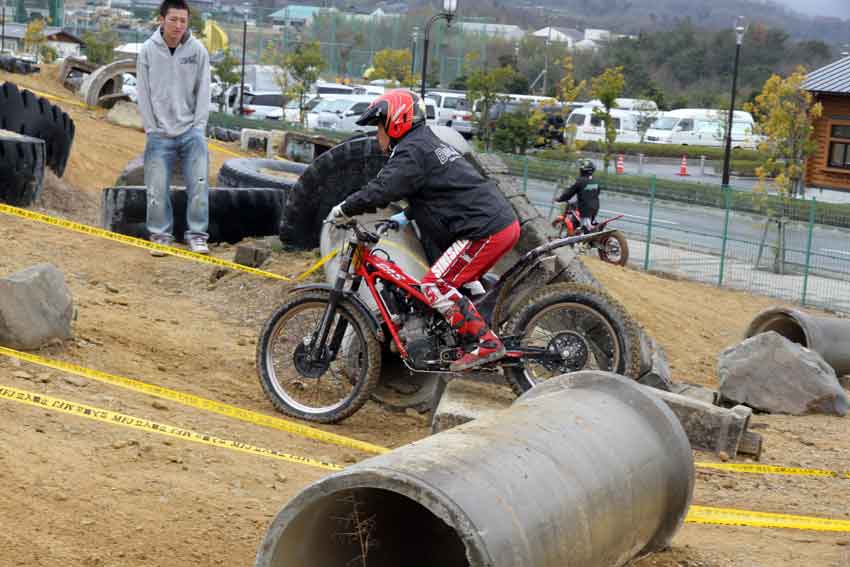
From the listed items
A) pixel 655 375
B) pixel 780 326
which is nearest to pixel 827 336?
pixel 780 326

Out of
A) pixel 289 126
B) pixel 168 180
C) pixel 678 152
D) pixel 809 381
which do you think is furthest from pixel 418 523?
pixel 678 152

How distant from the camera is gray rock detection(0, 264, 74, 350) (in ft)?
22.7

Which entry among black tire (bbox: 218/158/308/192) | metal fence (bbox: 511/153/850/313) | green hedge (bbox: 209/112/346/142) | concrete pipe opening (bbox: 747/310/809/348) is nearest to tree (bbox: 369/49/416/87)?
green hedge (bbox: 209/112/346/142)

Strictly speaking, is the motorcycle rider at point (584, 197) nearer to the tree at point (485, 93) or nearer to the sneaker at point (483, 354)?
the sneaker at point (483, 354)

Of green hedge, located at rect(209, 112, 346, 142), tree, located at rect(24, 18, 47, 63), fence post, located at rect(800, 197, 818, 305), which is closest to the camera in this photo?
fence post, located at rect(800, 197, 818, 305)

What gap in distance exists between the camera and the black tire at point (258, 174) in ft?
41.8

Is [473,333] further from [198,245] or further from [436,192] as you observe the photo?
[198,245]

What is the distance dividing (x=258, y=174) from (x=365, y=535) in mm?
9057

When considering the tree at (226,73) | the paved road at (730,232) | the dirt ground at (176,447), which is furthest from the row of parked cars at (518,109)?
the dirt ground at (176,447)

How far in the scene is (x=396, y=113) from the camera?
7.21 meters

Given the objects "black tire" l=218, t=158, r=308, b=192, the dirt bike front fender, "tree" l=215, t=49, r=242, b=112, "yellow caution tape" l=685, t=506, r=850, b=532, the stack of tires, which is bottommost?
"yellow caution tape" l=685, t=506, r=850, b=532

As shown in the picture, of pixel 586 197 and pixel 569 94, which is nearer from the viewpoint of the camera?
pixel 586 197

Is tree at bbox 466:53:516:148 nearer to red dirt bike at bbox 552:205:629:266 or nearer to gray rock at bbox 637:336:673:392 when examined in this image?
red dirt bike at bbox 552:205:629:266

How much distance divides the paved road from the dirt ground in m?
8.29
